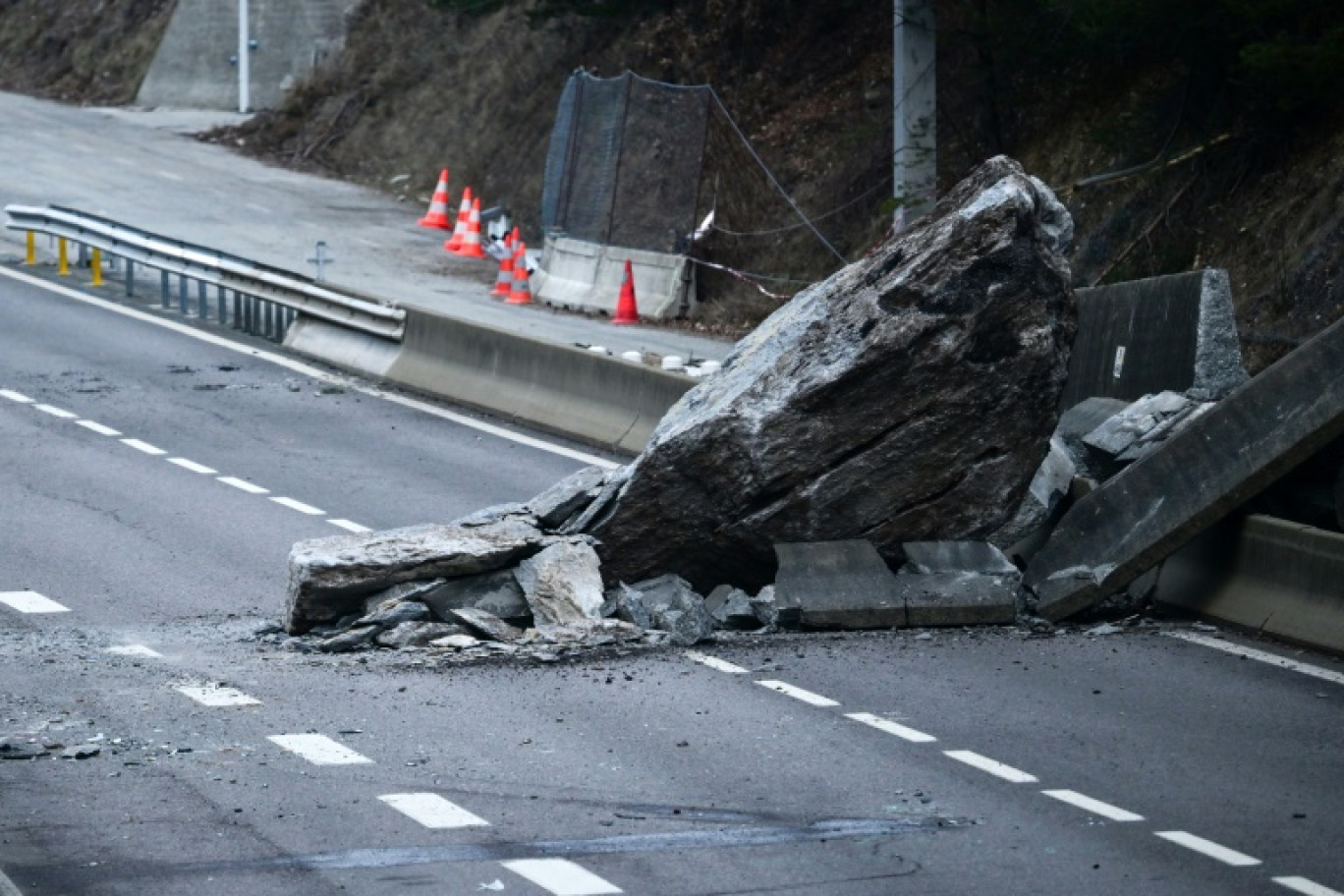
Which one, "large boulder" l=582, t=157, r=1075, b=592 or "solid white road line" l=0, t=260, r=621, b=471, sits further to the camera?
"solid white road line" l=0, t=260, r=621, b=471

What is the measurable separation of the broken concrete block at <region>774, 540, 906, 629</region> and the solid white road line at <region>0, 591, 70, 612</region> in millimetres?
4096

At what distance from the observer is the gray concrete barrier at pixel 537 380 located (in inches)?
757

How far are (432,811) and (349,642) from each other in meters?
3.30

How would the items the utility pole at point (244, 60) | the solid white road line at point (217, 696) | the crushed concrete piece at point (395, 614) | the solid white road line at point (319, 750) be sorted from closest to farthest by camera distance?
the solid white road line at point (319, 750) < the solid white road line at point (217, 696) < the crushed concrete piece at point (395, 614) < the utility pole at point (244, 60)

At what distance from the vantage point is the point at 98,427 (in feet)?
64.6

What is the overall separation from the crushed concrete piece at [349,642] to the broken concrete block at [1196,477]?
3647 millimetres

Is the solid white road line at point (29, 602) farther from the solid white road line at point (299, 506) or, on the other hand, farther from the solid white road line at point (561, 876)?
the solid white road line at point (561, 876)

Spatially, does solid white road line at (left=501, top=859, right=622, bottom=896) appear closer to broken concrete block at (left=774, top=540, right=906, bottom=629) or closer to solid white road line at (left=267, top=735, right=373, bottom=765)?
solid white road line at (left=267, top=735, right=373, bottom=765)

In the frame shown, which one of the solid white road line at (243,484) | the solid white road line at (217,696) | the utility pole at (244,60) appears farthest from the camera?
the utility pole at (244,60)

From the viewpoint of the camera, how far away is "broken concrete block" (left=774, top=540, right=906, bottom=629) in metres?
12.3

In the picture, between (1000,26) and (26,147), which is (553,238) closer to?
(1000,26)

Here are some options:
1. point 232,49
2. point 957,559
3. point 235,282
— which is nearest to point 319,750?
point 957,559

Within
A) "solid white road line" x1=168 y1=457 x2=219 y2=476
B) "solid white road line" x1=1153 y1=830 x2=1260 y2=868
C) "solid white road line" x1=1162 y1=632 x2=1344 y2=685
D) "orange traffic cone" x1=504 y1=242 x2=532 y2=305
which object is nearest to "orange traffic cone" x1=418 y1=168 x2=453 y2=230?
"orange traffic cone" x1=504 y1=242 x2=532 y2=305

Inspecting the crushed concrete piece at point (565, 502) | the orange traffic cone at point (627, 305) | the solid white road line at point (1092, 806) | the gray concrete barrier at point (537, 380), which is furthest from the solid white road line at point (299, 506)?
the orange traffic cone at point (627, 305)
